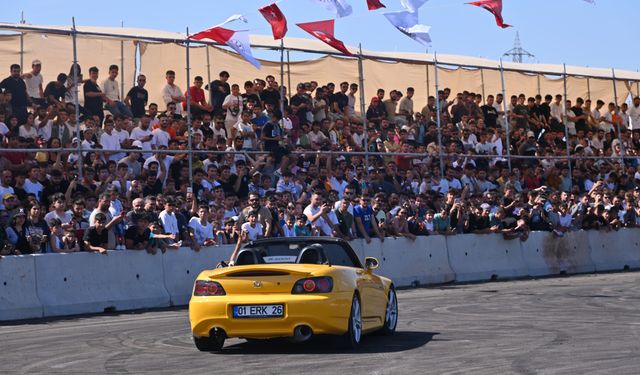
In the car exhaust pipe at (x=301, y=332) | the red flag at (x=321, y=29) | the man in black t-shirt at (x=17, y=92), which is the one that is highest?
the red flag at (x=321, y=29)

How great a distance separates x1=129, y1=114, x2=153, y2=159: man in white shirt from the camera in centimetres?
2255

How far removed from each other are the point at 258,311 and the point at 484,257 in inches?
591

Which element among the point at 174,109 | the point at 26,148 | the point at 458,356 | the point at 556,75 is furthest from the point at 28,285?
the point at 556,75

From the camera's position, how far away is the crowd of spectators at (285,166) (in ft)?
65.0

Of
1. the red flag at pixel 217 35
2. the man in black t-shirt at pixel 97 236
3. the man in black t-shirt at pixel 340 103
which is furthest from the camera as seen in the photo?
the man in black t-shirt at pixel 340 103

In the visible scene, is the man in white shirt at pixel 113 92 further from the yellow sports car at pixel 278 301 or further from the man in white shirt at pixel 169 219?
the yellow sports car at pixel 278 301

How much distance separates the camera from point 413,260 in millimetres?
24125

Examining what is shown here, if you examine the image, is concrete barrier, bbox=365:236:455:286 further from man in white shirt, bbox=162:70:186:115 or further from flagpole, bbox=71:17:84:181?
flagpole, bbox=71:17:84:181

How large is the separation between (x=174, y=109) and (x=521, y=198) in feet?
29.5

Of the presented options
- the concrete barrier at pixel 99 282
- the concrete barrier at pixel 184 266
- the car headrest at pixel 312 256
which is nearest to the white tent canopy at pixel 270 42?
the concrete barrier at pixel 184 266

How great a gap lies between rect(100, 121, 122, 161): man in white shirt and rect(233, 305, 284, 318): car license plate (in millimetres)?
10903

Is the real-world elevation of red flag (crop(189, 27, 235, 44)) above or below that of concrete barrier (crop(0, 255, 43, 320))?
above

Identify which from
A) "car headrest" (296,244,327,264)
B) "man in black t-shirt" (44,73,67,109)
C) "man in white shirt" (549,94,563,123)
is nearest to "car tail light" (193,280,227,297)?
"car headrest" (296,244,327,264)

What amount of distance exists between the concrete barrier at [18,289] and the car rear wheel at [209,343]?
19.9ft
